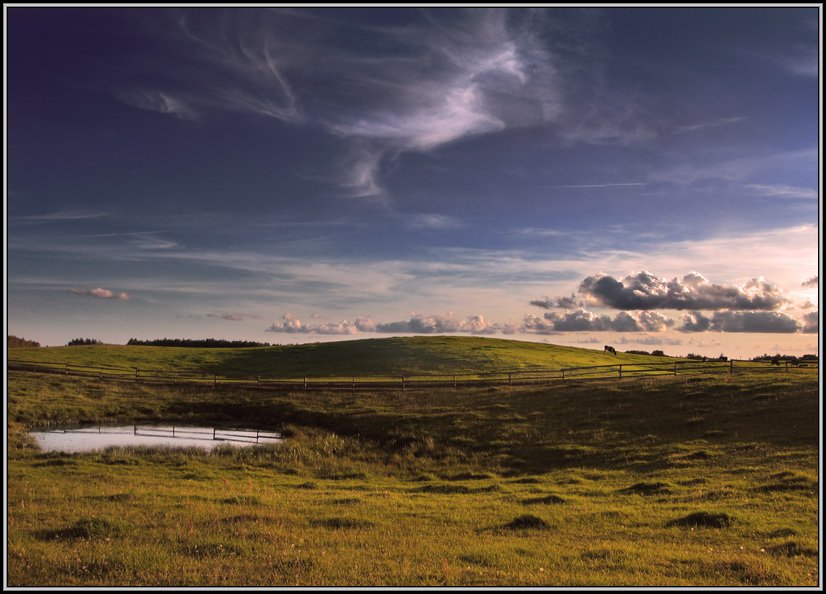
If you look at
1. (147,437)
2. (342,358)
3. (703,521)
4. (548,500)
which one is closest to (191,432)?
(147,437)

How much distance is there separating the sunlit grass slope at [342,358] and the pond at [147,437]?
100 feet

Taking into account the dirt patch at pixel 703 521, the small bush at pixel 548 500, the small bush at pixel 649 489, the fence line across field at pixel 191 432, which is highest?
the dirt patch at pixel 703 521

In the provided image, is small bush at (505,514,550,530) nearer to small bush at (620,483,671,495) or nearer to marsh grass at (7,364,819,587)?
marsh grass at (7,364,819,587)

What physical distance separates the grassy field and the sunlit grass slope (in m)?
31.7

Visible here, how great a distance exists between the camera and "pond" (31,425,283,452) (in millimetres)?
31422

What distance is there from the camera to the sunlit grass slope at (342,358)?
74.0 m

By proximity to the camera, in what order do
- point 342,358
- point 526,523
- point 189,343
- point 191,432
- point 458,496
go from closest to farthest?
point 526,523 < point 458,496 < point 191,432 < point 342,358 < point 189,343

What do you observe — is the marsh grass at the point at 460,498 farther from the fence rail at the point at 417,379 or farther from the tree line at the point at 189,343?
the tree line at the point at 189,343

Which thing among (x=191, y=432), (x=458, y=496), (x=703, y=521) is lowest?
(x=191, y=432)

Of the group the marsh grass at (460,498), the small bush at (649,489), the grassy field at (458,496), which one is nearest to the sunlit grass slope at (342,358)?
the grassy field at (458,496)

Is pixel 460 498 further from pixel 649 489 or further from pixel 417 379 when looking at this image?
pixel 417 379

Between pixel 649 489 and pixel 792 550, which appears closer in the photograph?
pixel 792 550

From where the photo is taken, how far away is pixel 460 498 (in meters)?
18.4

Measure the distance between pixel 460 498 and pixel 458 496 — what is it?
0.56m
